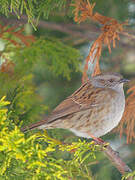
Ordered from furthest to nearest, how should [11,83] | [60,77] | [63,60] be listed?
[60,77] → [63,60] → [11,83]

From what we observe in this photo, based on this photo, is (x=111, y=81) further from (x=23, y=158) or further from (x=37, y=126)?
(x=23, y=158)

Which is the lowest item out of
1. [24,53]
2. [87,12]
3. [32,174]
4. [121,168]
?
[121,168]

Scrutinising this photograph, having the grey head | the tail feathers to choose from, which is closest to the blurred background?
the tail feathers

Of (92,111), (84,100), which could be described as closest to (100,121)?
(92,111)

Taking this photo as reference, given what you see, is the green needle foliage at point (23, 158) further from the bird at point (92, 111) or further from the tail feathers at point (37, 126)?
the bird at point (92, 111)

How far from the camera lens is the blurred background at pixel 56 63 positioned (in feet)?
7.72

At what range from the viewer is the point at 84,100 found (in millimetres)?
2447

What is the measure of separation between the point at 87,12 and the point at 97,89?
70 cm

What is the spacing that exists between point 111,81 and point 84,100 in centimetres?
30

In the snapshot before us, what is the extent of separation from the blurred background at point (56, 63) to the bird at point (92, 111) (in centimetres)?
16

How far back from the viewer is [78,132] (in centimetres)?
238

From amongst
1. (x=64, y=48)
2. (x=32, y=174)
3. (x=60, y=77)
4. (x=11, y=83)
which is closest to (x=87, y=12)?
(x=64, y=48)

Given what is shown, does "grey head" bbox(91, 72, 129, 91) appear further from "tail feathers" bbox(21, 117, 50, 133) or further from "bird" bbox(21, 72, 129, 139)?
"tail feathers" bbox(21, 117, 50, 133)

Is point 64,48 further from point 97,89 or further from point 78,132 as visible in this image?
point 78,132
